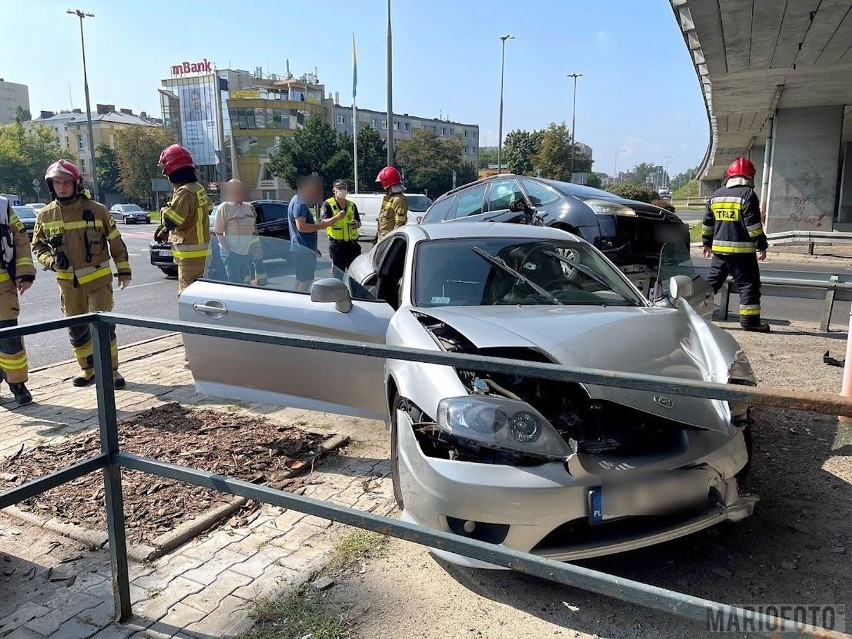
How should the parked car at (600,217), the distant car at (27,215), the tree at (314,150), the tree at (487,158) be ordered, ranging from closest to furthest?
1. the parked car at (600,217)
2. the distant car at (27,215)
3. the tree at (314,150)
4. the tree at (487,158)

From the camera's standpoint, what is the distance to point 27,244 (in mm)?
5285

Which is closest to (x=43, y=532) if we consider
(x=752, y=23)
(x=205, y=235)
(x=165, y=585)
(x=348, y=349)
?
(x=165, y=585)

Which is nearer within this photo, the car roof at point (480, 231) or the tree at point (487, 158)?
the car roof at point (480, 231)

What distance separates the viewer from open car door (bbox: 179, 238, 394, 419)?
12.3ft

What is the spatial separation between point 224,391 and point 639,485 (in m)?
2.83

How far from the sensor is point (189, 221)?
592cm

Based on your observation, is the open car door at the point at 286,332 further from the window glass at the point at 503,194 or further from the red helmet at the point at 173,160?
the window glass at the point at 503,194

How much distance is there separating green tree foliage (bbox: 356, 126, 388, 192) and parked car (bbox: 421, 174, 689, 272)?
164ft

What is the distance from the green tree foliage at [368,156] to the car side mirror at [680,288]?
54508 millimetres

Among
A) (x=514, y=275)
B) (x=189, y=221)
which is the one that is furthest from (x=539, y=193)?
(x=514, y=275)

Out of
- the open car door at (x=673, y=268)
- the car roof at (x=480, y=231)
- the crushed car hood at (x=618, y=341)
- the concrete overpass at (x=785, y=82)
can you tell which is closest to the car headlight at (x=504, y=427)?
the crushed car hood at (x=618, y=341)

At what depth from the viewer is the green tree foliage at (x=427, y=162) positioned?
6756 centimetres

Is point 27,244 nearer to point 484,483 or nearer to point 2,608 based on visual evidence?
point 2,608

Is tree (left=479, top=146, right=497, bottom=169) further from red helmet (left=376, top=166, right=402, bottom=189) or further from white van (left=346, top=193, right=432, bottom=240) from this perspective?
red helmet (left=376, top=166, right=402, bottom=189)
